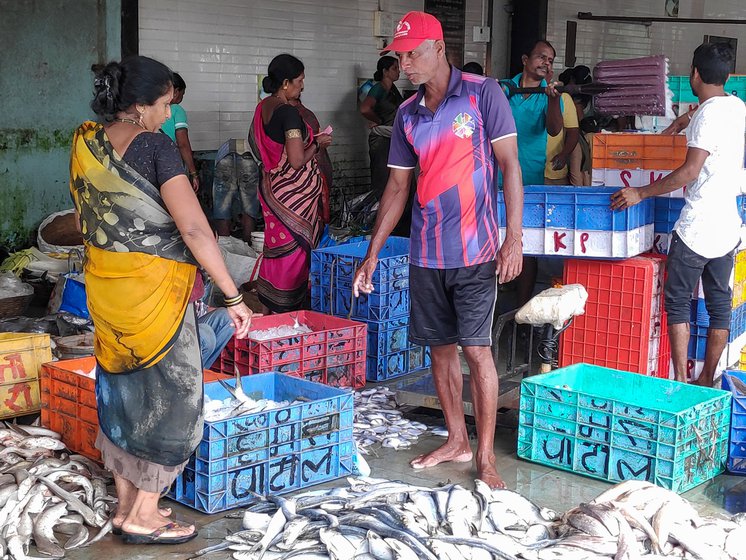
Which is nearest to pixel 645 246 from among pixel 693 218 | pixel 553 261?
pixel 693 218

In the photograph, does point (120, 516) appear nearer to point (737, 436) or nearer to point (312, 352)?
point (312, 352)

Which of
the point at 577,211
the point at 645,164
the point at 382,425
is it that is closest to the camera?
the point at 382,425

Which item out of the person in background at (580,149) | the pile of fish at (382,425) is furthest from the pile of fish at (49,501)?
the person in background at (580,149)

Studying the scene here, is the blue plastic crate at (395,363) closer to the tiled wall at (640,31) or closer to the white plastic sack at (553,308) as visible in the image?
the white plastic sack at (553,308)

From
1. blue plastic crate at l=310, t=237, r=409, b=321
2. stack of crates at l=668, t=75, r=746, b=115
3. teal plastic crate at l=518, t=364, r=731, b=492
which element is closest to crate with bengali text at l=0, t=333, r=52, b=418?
blue plastic crate at l=310, t=237, r=409, b=321

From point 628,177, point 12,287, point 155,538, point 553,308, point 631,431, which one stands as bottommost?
point 155,538

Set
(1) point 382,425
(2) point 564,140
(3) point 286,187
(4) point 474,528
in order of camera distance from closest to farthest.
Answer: (4) point 474,528
(1) point 382,425
(3) point 286,187
(2) point 564,140

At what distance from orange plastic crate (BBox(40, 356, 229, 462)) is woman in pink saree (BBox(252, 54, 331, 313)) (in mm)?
1857

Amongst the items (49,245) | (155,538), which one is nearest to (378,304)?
(155,538)

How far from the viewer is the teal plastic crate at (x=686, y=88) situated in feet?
46.6

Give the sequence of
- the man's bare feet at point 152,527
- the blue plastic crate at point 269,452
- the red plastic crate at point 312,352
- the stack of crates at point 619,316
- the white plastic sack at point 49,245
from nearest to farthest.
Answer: the man's bare feet at point 152,527 < the blue plastic crate at point 269,452 < the red plastic crate at point 312,352 < the stack of crates at point 619,316 < the white plastic sack at point 49,245

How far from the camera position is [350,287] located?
7414 mm

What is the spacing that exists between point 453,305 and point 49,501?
2.28 m

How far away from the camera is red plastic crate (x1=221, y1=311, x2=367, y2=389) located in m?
6.33
